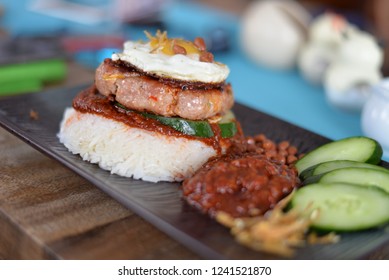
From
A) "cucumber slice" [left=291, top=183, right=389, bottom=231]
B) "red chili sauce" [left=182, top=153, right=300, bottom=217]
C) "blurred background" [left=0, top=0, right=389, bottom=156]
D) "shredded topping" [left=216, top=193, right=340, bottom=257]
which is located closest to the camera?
"shredded topping" [left=216, top=193, right=340, bottom=257]

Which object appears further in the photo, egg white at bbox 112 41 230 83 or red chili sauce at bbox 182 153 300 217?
egg white at bbox 112 41 230 83

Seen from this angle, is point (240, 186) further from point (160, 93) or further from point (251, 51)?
point (251, 51)

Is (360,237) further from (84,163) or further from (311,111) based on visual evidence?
(311,111)

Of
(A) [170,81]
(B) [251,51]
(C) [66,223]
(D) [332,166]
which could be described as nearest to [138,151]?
(A) [170,81]

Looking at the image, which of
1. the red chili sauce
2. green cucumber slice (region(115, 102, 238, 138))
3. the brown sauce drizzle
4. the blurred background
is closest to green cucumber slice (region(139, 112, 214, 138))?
green cucumber slice (region(115, 102, 238, 138))

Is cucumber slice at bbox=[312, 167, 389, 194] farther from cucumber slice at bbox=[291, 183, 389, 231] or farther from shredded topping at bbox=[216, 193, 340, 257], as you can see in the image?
shredded topping at bbox=[216, 193, 340, 257]

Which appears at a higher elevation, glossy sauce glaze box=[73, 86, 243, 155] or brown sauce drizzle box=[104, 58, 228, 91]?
brown sauce drizzle box=[104, 58, 228, 91]
